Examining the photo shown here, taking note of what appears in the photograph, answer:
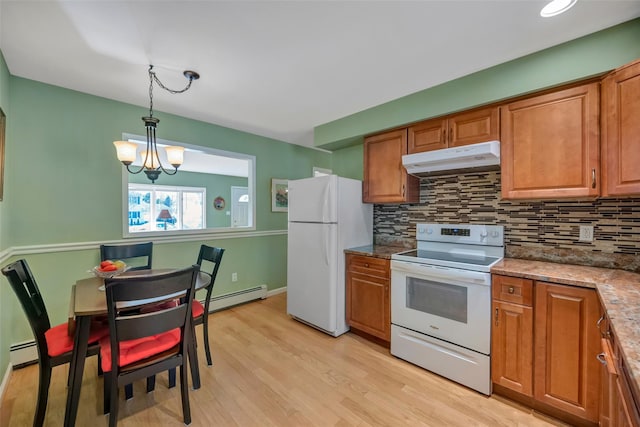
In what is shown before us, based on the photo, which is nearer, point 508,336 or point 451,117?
point 508,336

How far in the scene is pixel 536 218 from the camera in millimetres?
2129

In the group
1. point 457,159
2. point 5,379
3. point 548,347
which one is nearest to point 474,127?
point 457,159

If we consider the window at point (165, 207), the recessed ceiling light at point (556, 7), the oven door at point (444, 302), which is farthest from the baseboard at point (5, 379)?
the window at point (165, 207)

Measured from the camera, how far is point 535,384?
1698 mm

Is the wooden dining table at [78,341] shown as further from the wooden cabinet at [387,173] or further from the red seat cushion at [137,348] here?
the wooden cabinet at [387,173]

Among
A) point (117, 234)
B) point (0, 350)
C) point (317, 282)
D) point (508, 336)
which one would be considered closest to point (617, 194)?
point (508, 336)

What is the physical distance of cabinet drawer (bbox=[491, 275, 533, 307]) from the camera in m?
1.71

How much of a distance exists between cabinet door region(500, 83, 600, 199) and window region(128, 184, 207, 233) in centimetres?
627

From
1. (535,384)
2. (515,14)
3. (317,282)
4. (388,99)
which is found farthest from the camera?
(317,282)

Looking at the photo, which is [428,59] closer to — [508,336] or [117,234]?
[508,336]

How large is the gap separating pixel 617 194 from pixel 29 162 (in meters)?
4.21

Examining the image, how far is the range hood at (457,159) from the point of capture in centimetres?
201

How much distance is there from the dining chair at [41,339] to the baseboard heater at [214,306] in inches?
36.6

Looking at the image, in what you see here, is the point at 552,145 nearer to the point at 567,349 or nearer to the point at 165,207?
the point at 567,349
